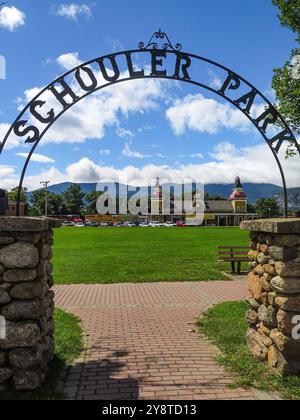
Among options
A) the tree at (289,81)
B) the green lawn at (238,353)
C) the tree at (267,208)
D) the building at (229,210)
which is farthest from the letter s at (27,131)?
the tree at (267,208)

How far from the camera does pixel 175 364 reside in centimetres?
558

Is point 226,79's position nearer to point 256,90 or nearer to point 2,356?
point 256,90

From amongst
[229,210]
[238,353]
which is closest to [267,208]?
[229,210]

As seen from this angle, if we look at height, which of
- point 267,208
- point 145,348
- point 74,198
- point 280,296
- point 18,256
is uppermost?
point 74,198

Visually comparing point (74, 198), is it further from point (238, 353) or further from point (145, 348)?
point (238, 353)

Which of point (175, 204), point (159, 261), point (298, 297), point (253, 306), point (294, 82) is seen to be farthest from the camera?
point (175, 204)

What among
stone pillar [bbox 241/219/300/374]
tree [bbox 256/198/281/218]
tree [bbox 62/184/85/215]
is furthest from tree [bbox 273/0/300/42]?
tree [bbox 62/184/85/215]

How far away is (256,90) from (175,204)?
112 meters

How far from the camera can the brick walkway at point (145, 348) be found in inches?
187

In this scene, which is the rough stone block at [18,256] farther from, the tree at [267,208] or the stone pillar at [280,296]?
the tree at [267,208]

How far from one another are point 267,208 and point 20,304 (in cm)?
11796

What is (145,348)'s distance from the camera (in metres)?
6.29

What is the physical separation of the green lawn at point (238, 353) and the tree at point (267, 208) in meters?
109
